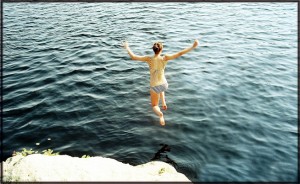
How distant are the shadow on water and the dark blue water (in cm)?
16

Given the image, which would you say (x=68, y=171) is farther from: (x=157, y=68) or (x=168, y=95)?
(x=168, y=95)

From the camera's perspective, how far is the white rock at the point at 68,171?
5.87 meters

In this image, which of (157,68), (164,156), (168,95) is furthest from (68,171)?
(168,95)

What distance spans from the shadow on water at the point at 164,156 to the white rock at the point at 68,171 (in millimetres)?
1400

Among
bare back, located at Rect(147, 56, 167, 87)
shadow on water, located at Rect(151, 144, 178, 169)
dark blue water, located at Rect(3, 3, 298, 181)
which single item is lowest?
shadow on water, located at Rect(151, 144, 178, 169)

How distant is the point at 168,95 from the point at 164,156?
391 cm

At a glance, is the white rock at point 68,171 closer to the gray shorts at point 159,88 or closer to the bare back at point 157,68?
the gray shorts at point 159,88

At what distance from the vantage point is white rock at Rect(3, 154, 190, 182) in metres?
5.87

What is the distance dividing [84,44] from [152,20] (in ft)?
25.2

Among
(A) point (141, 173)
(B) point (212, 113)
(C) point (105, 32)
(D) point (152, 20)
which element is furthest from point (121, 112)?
(D) point (152, 20)

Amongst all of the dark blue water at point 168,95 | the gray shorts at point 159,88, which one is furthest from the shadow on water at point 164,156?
the gray shorts at point 159,88

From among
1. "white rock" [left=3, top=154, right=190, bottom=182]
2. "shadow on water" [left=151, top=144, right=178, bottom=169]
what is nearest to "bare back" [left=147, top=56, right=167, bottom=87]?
"shadow on water" [left=151, top=144, right=178, bottom=169]

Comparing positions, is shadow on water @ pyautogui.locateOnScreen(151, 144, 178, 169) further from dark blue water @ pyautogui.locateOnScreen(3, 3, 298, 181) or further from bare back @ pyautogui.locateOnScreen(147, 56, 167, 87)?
bare back @ pyautogui.locateOnScreen(147, 56, 167, 87)

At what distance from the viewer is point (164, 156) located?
8555 millimetres
